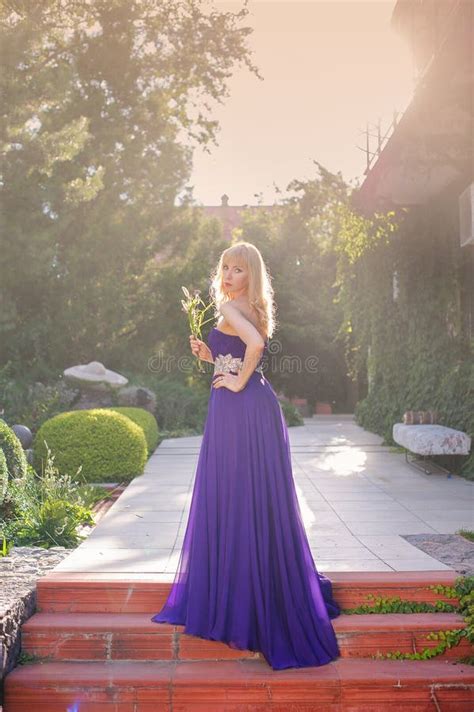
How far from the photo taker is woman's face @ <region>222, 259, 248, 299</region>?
4070 millimetres

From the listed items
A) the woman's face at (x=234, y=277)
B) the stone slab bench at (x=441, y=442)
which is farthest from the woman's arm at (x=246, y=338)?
the stone slab bench at (x=441, y=442)

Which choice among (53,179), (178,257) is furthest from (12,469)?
(178,257)

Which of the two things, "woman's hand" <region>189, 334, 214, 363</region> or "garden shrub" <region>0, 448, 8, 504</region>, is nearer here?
"woman's hand" <region>189, 334, 214, 363</region>

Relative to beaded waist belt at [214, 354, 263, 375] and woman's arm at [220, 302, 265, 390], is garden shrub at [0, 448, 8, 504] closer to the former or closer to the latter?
beaded waist belt at [214, 354, 263, 375]

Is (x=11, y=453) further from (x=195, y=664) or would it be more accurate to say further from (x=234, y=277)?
(x=234, y=277)

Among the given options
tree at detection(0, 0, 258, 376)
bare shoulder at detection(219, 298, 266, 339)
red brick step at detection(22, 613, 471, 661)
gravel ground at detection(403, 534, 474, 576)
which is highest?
tree at detection(0, 0, 258, 376)

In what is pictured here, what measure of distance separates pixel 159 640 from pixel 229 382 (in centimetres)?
141

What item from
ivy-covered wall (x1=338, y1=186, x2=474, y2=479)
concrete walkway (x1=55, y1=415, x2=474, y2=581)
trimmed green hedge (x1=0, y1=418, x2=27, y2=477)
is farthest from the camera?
ivy-covered wall (x1=338, y1=186, x2=474, y2=479)

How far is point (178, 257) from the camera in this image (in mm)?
22062

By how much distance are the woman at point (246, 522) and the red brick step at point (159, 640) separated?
A: 110 millimetres

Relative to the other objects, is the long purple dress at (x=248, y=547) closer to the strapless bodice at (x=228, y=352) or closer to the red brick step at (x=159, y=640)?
the strapless bodice at (x=228, y=352)

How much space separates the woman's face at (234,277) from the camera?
13.4 ft

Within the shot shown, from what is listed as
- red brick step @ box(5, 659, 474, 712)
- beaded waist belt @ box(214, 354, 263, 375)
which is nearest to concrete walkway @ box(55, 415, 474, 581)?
red brick step @ box(5, 659, 474, 712)

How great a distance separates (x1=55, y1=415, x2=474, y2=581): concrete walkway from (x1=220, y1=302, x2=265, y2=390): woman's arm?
55.5 inches
